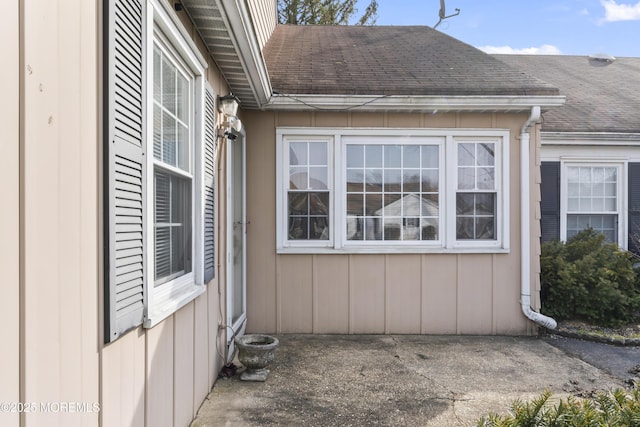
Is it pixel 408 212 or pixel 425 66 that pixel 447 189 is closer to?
pixel 408 212

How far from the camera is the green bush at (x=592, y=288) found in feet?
17.9

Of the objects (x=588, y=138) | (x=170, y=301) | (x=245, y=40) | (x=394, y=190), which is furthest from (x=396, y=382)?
(x=588, y=138)

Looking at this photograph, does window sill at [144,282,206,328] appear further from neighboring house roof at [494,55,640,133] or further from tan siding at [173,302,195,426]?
neighboring house roof at [494,55,640,133]

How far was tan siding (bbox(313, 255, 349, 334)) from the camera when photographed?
5.11 m

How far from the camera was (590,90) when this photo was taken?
8.16 m

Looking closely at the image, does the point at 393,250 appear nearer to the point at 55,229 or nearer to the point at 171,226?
the point at 171,226

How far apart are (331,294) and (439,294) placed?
1.31m

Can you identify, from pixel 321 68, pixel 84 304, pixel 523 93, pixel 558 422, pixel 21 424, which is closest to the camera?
pixel 21 424

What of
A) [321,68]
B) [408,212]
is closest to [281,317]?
[408,212]

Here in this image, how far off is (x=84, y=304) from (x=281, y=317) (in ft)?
12.1

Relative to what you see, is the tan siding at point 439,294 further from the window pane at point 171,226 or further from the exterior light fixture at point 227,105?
the window pane at point 171,226

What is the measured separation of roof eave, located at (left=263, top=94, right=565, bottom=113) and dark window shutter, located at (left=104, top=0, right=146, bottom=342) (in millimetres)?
2958

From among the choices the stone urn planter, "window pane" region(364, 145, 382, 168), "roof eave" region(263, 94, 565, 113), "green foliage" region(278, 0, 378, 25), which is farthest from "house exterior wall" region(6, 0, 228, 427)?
"green foliage" region(278, 0, 378, 25)

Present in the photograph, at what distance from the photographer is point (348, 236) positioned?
518 centimetres
